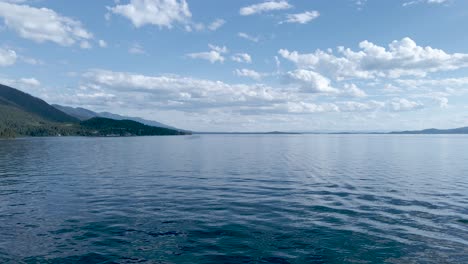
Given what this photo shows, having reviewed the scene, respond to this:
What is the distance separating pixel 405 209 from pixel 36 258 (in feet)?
128

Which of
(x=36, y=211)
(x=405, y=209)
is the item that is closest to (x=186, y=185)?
(x=36, y=211)

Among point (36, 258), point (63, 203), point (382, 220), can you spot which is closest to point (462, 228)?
point (382, 220)

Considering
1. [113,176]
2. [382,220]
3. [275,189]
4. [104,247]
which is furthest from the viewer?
[113,176]

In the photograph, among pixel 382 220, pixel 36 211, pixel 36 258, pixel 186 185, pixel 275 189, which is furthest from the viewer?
pixel 186 185

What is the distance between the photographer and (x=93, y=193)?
5025cm

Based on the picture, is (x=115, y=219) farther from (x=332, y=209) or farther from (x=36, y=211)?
(x=332, y=209)

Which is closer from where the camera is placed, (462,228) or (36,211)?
(462,228)

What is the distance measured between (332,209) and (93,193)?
35.2m

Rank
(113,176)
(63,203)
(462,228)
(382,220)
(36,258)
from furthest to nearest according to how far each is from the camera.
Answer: (113,176)
(63,203)
(382,220)
(462,228)
(36,258)

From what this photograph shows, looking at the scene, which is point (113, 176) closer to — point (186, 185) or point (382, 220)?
point (186, 185)

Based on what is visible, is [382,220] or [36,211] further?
[36,211]

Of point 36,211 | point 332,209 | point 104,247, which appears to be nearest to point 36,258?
point 104,247

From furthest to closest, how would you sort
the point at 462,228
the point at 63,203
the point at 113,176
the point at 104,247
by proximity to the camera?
the point at 113,176
the point at 63,203
the point at 462,228
the point at 104,247

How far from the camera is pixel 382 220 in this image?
35.0 m
